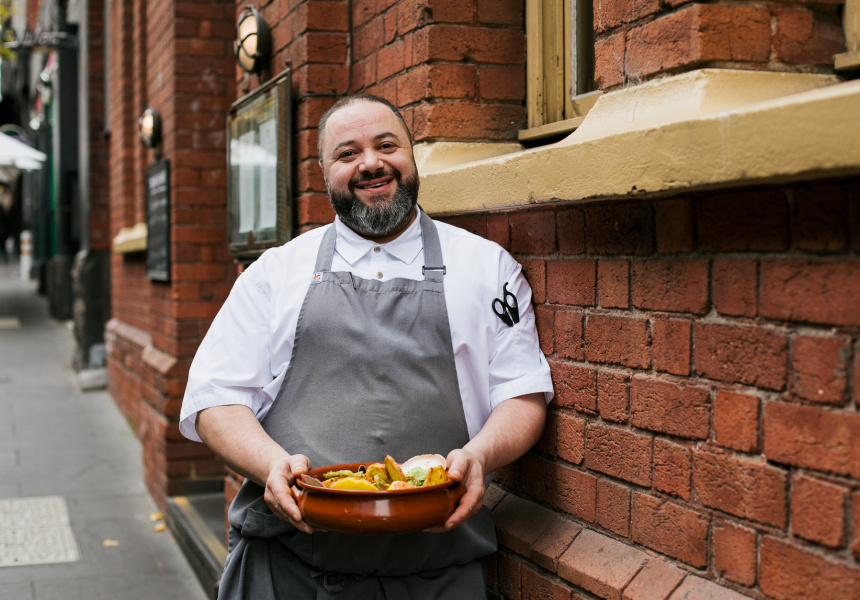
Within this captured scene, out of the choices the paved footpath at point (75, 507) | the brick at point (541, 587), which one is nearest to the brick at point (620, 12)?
the brick at point (541, 587)

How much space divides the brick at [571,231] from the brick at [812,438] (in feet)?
2.27

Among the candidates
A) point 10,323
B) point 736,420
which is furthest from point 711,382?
point 10,323

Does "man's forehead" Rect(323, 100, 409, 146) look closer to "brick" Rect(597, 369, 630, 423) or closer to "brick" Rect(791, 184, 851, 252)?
"brick" Rect(597, 369, 630, 423)

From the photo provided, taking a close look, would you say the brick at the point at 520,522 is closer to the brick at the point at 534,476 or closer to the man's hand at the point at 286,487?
the brick at the point at 534,476

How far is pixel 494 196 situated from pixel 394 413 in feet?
2.08

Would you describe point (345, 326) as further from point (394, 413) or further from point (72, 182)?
point (72, 182)

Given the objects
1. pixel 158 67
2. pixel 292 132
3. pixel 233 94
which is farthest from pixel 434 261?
pixel 158 67

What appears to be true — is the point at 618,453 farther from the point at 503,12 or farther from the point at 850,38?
the point at 503,12

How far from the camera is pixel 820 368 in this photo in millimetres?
1560

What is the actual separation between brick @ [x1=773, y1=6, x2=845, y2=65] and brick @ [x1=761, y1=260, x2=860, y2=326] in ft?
1.56

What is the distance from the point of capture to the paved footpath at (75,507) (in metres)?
4.70

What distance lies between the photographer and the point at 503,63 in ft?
9.56

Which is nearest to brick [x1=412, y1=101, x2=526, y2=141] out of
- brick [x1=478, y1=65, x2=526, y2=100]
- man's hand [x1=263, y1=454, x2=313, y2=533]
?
brick [x1=478, y1=65, x2=526, y2=100]

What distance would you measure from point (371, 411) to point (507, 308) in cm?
44
